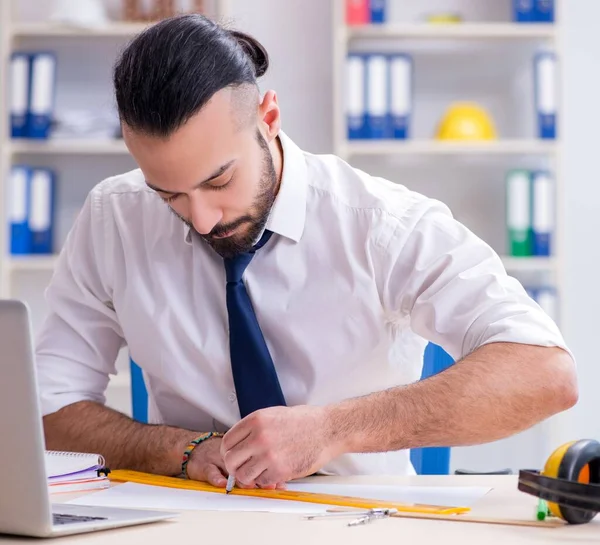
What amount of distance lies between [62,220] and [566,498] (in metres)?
2.86

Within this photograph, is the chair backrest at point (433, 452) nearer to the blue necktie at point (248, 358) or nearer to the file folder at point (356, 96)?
the blue necktie at point (248, 358)

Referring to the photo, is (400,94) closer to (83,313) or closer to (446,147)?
(446,147)

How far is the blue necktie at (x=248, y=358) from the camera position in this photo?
5.05 feet

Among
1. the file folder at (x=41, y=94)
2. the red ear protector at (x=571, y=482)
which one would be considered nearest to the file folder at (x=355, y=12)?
the file folder at (x=41, y=94)

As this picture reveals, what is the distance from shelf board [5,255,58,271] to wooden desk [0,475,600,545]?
94.1 inches

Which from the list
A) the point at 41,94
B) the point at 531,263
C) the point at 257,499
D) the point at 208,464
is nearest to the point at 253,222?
the point at 208,464

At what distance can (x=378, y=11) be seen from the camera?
3355mm

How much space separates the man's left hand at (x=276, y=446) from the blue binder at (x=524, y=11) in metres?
2.47

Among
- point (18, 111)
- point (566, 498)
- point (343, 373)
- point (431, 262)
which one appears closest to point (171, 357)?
point (343, 373)

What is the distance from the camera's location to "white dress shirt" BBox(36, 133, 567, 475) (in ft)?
5.17

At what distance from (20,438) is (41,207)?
8.45 ft

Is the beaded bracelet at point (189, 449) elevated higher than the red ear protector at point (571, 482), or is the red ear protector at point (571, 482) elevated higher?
the red ear protector at point (571, 482)

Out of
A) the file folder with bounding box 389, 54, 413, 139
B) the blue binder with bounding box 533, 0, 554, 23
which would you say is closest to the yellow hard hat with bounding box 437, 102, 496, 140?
the file folder with bounding box 389, 54, 413, 139

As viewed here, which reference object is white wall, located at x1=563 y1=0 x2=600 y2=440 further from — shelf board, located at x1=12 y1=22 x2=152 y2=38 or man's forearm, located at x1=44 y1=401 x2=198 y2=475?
man's forearm, located at x1=44 y1=401 x2=198 y2=475
